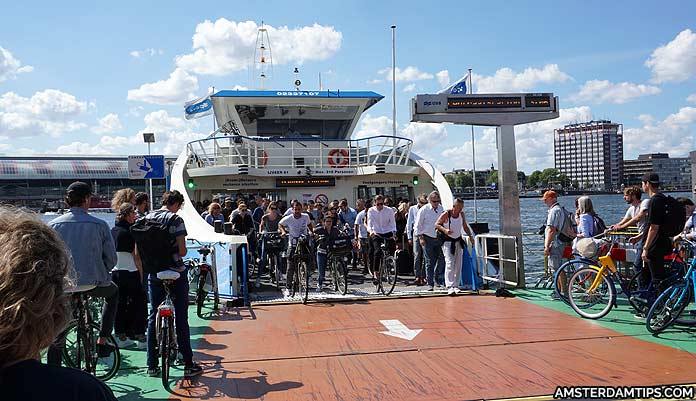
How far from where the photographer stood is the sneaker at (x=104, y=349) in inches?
210

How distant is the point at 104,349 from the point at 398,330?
328 cm

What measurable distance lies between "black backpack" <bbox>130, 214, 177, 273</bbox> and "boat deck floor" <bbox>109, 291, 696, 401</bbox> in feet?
3.49

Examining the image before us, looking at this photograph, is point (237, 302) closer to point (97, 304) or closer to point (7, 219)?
point (97, 304)

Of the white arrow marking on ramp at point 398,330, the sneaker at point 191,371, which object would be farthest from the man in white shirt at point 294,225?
the sneaker at point 191,371

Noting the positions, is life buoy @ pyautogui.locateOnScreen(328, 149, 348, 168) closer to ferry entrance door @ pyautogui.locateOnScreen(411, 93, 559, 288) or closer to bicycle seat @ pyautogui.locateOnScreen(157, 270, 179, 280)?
ferry entrance door @ pyautogui.locateOnScreen(411, 93, 559, 288)

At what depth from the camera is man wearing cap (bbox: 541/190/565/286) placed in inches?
341

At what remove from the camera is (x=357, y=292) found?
9961 millimetres

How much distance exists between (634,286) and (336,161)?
9.57 m

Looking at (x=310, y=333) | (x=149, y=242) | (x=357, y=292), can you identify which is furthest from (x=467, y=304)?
(x=149, y=242)

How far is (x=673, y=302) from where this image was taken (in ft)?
21.2

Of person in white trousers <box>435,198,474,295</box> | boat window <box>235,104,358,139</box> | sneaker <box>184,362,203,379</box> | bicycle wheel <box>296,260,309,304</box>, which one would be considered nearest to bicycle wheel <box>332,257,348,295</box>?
bicycle wheel <box>296,260,309,304</box>

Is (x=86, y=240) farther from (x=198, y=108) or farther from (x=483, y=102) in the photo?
(x=198, y=108)

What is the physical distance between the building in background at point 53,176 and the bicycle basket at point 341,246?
57697mm

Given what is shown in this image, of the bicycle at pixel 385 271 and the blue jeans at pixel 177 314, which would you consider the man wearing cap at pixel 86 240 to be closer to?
the blue jeans at pixel 177 314
